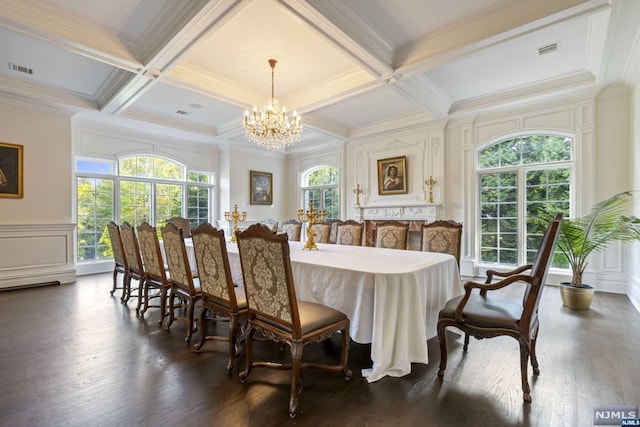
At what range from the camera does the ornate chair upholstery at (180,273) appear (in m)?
2.54

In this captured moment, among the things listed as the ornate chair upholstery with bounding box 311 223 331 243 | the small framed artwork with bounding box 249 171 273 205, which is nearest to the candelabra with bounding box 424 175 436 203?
the ornate chair upholstery with bounding box 311 223 331 243

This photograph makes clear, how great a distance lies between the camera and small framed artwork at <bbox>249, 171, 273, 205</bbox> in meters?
7.40

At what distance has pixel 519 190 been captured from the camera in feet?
16.0

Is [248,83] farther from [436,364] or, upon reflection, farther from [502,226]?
[502,226]

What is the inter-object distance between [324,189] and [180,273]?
17.3ft

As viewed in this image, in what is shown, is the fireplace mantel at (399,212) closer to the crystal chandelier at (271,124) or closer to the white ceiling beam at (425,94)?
the white ceiling beam at (425,94)

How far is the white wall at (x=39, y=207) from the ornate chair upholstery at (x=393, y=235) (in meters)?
5.06

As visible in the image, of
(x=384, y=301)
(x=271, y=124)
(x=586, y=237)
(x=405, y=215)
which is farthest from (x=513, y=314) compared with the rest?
Answer: (x=405, y=215)

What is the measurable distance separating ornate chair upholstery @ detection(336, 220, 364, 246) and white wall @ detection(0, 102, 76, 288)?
449cm

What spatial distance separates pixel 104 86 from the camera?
436cm

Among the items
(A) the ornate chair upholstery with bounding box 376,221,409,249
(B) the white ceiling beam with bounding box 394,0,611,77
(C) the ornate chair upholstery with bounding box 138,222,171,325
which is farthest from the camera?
(A) the ornate chair upholstery with bounding box 376,221,409,249

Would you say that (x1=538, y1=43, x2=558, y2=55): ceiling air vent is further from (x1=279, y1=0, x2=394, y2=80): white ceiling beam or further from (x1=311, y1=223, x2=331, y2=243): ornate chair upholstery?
(x1=311, y1=223, x2=331, y2=243): ornate chair upholstery

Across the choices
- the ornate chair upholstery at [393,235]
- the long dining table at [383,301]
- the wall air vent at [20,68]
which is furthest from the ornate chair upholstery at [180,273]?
the wall air vent at [20,68]

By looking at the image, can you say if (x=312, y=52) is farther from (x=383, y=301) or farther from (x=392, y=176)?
(x=392, y=176)
